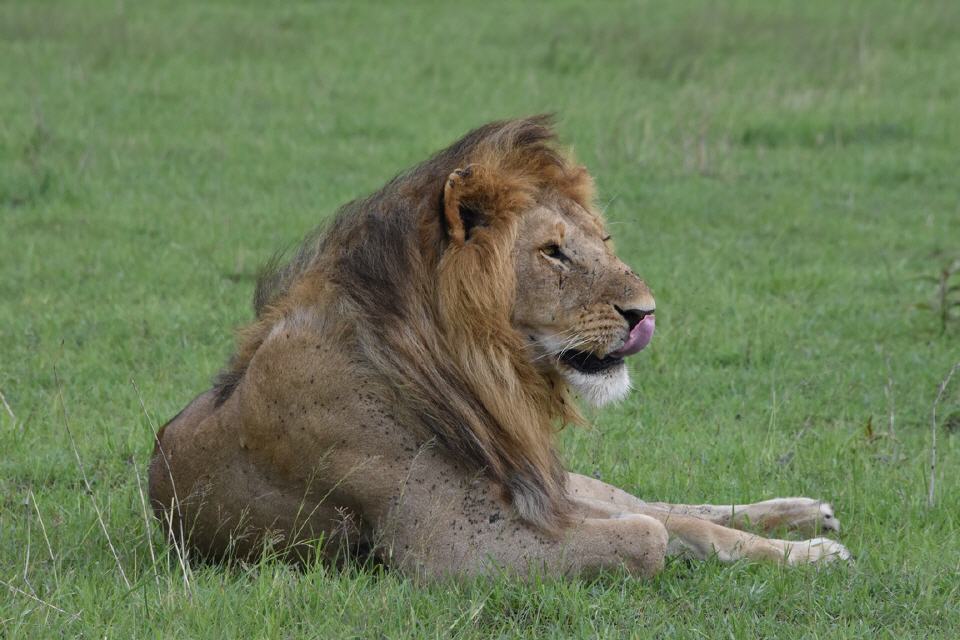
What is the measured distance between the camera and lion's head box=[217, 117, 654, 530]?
3678 millimetres

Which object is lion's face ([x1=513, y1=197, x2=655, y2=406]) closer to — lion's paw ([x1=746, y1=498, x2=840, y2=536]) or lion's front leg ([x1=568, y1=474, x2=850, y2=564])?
lion's front leg ([x1=568, y1=474, x2=850, y2=564])

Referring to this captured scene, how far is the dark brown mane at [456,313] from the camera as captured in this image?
3.67 m

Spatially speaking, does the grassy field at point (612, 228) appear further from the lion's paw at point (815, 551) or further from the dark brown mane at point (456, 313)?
the dark brown mane at point (456, 313)

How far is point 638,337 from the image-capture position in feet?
12.6

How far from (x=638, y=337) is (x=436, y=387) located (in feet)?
1.89

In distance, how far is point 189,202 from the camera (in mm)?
9508

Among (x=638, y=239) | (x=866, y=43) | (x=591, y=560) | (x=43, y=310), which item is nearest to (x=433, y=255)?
(x=591, y=560)

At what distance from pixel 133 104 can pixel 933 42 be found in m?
8.62

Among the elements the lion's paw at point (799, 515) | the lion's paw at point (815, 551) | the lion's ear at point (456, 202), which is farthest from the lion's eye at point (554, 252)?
the lion's paw at point (799, 515)

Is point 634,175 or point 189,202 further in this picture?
point 634,175

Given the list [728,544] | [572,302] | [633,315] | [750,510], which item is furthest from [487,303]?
[750,510]

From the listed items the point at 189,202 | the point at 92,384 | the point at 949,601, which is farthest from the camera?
the point at 189,202

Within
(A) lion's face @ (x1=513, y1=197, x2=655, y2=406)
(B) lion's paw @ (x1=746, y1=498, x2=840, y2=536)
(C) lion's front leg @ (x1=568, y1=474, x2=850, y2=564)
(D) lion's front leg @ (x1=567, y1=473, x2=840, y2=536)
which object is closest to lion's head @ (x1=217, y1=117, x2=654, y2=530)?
(A) lion's face @ (x1=513, y1=197, x2=655, y2=406)

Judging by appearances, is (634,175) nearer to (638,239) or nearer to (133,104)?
(638,239)
